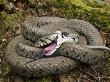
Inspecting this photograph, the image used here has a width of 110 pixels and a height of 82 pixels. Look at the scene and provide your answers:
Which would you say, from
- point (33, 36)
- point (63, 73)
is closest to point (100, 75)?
point (63, 73)

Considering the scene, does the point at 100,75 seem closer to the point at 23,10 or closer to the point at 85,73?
the point at 85,73

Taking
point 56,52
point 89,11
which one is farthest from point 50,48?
point 89,11

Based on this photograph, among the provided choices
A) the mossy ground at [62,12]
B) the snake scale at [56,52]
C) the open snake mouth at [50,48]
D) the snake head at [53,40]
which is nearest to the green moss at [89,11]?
the mossy ground at [62,12]

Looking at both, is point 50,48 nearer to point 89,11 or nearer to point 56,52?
point 56,52

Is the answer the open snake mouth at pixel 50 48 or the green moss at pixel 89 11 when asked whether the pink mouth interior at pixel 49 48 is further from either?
the green moss at pixel 89 11

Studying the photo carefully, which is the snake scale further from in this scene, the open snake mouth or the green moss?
the green moss

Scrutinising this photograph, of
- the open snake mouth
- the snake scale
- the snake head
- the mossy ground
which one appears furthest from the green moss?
the open snake mouth
